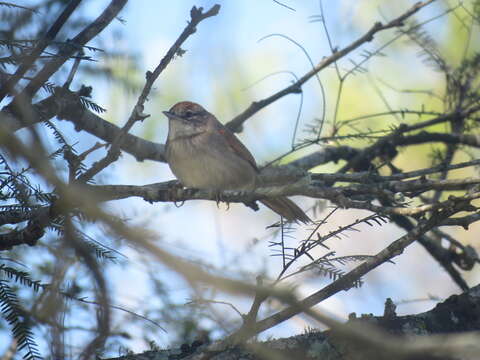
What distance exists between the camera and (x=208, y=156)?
6.22 metres

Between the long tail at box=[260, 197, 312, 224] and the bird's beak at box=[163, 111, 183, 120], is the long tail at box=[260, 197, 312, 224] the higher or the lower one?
the lower one

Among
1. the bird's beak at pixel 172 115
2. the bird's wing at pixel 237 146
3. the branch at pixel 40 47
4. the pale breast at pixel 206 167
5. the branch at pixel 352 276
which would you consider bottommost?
the branch at pixel 352 276

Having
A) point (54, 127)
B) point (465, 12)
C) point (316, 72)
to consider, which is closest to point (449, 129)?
point (465, 12)

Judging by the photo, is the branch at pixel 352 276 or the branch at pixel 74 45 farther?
the branch at pixel 74 45

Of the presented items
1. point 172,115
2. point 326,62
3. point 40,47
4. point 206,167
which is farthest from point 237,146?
point 40,47

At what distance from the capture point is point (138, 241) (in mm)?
1451

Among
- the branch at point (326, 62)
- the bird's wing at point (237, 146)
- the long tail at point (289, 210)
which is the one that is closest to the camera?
the branch at point (326, 62)

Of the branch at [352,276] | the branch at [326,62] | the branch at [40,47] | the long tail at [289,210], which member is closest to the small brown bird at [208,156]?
the long tail at [289,210]

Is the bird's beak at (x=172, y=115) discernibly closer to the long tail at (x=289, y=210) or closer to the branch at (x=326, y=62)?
the branch at (x=326, y=62)

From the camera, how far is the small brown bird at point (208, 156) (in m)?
6.11

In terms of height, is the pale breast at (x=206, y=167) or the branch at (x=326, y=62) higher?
the branch at (x=326, y=62)

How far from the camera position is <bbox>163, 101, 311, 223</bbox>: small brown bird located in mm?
6105

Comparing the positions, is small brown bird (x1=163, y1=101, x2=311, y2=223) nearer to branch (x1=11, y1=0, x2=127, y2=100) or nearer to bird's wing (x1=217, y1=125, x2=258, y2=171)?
bird's wing (x1=217, y1=125, x2=258, y2=171)

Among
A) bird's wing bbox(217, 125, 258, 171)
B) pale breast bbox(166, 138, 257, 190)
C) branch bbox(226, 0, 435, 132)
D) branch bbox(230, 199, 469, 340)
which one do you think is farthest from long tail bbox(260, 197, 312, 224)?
branch bbox(230, 199, 469, 340)
